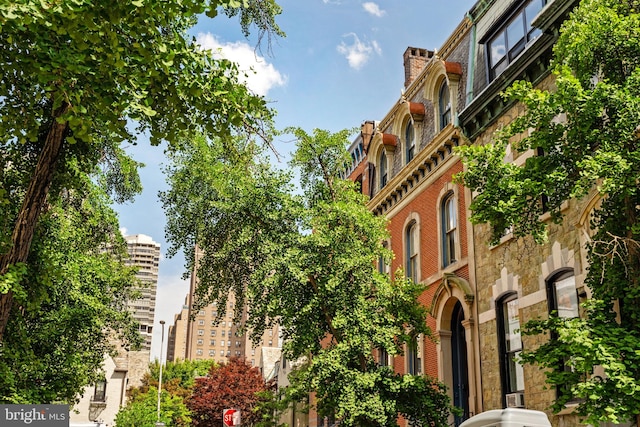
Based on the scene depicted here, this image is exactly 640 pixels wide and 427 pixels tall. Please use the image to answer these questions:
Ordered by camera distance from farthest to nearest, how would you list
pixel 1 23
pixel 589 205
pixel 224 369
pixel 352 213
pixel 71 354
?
1. pixel 224 369
2. pixel 71 354
3. pixel 352 213
4. pixel 589 205
5. pixel 1 23

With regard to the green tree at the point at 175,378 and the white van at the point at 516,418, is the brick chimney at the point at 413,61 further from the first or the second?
the green tree at the point at 175,378

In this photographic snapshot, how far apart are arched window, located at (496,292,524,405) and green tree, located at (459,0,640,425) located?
215 inches

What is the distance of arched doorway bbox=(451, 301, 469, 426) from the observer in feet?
64.7

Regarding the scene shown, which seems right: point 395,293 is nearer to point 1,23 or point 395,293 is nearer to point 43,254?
point 43,254

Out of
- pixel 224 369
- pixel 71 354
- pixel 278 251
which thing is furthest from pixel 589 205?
pixel 224 369

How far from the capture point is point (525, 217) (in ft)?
37.9

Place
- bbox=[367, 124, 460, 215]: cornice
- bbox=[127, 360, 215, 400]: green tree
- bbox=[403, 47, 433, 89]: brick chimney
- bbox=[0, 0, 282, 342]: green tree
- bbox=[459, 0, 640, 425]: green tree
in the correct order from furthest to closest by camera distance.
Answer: bbox=[127, 360, 215, 400]: green tree → bbox=[403, 47, 433, 89]: brick chimney → bbox=[367, 124, 460, 215]: cornice → bbox=[459, 0, 640, 425]: green tree → bbox=[0, 0, 282, 342]: green tree

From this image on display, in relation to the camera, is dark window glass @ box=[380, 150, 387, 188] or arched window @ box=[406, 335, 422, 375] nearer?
arched window @ box=[406, 335, 422, 375]

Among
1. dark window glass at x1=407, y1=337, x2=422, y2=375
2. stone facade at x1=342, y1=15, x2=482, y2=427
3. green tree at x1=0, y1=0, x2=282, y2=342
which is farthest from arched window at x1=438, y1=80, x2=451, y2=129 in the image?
green tree at x1=0, y1=0, x2=282, y2=342

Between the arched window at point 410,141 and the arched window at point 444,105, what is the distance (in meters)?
2.00

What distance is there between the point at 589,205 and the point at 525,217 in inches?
113

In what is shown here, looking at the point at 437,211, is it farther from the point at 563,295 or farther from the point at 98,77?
the point at 98,77

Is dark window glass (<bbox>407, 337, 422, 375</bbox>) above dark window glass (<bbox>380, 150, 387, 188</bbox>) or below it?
below

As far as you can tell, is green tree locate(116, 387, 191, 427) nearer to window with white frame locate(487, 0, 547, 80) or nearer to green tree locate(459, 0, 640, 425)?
window with white frame locate(487, 0, 547, 80)
